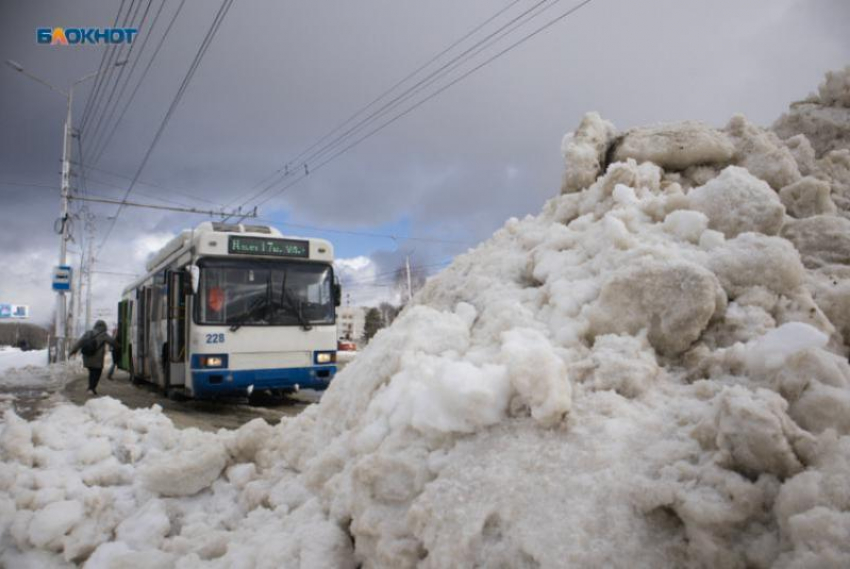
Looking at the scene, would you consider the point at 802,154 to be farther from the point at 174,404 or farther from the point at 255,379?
the point at 174,404

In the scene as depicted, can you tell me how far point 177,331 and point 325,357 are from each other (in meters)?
2.82

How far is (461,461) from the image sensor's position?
2400 millimetres

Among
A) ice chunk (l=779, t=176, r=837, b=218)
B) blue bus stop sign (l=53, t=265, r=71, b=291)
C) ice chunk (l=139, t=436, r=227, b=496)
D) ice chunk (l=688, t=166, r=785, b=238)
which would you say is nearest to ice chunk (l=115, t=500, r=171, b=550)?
ice chunk (l=139, t=436, r=227, b=496)

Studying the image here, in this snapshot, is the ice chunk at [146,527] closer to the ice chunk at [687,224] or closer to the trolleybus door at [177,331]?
the ice chunk at [687,224]

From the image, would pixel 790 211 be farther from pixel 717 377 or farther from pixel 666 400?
pixel 666 400

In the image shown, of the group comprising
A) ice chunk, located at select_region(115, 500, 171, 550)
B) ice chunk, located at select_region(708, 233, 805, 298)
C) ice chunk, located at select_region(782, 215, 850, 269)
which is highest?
ice chunk, located at select_region(782, 215, 850, 269)

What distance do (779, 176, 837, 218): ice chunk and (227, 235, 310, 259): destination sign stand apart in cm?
827

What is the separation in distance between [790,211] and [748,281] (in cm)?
115

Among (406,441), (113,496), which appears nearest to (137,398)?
(113,496)

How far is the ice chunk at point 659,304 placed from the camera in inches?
111

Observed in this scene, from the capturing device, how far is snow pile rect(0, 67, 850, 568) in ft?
6.31

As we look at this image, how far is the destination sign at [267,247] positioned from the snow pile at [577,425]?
5.54 m

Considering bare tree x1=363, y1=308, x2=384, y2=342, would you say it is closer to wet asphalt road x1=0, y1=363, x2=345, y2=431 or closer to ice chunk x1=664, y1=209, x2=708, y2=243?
wet asphalt road x1=0, y1=363, x2=345, y2=431

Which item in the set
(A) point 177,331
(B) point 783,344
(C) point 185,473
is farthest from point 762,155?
(A) point 177,331
